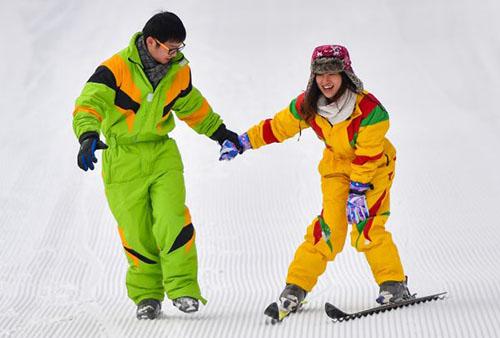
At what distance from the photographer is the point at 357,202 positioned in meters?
3.95

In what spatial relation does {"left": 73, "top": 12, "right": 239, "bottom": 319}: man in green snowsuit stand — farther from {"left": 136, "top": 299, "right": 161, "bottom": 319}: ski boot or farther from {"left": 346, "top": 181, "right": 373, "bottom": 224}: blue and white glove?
{"left": 346, "top": 181, "right": 373, "bottom": 224}: blue and white glove

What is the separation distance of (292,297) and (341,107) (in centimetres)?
90

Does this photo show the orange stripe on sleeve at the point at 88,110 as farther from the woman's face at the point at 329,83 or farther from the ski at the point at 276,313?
the ski at the point at 276,313

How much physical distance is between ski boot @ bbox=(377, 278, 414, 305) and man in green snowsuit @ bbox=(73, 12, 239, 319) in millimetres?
901

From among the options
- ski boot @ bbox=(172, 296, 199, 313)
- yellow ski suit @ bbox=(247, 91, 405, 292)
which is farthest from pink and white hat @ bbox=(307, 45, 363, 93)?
ski boot @ bbox=(172, 296, 199, 313)

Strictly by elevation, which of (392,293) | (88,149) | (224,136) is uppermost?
(224,136)

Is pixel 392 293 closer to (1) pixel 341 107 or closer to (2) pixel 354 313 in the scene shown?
(2) pixel 354 313

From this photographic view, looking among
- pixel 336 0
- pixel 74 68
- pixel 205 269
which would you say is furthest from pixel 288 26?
pixel 205 269

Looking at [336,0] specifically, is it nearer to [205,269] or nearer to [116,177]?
[205,269]

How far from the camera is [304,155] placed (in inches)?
293

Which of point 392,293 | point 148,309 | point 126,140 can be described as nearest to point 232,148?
point 126,140

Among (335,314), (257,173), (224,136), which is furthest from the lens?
(257,173)

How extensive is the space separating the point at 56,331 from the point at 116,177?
80 cm

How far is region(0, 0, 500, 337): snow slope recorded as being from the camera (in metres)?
4.47
